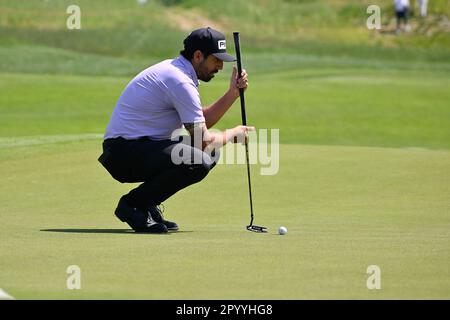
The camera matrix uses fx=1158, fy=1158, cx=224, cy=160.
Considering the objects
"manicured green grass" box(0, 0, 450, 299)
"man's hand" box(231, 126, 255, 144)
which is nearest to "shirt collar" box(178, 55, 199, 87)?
"man's hand" box(231, 126, 255, 144)

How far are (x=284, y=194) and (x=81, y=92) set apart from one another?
12.5 meters

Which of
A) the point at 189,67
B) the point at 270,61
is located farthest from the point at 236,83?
the point at 270,61

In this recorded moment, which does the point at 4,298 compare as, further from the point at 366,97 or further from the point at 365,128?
the point at 366,97

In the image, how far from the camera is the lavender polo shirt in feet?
28.2

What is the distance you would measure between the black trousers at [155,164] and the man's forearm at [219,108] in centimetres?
49

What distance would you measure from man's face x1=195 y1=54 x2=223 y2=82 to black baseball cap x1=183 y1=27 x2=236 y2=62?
0.15ft

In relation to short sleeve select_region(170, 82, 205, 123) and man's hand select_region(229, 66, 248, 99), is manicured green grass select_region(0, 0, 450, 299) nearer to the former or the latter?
short sleeve select_region(170, 82, 205, 123)

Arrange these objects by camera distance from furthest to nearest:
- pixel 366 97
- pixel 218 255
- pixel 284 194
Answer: pixel 366 97
pixel 284 194
pixel 218 255

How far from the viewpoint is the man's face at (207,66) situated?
28.9 feet

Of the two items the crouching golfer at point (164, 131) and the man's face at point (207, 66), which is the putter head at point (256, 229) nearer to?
the crouching golfer at point (164, 131)

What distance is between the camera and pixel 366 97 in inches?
938

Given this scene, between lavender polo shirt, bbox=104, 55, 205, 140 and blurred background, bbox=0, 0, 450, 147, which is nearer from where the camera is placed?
lavender polo shirt, bbox=104, 55, 205, 140

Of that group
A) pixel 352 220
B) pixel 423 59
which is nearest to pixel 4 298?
pixel 352 220

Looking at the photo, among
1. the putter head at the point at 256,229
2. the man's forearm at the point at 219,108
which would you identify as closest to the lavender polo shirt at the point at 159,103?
the man's forearm at the point at 219,108
